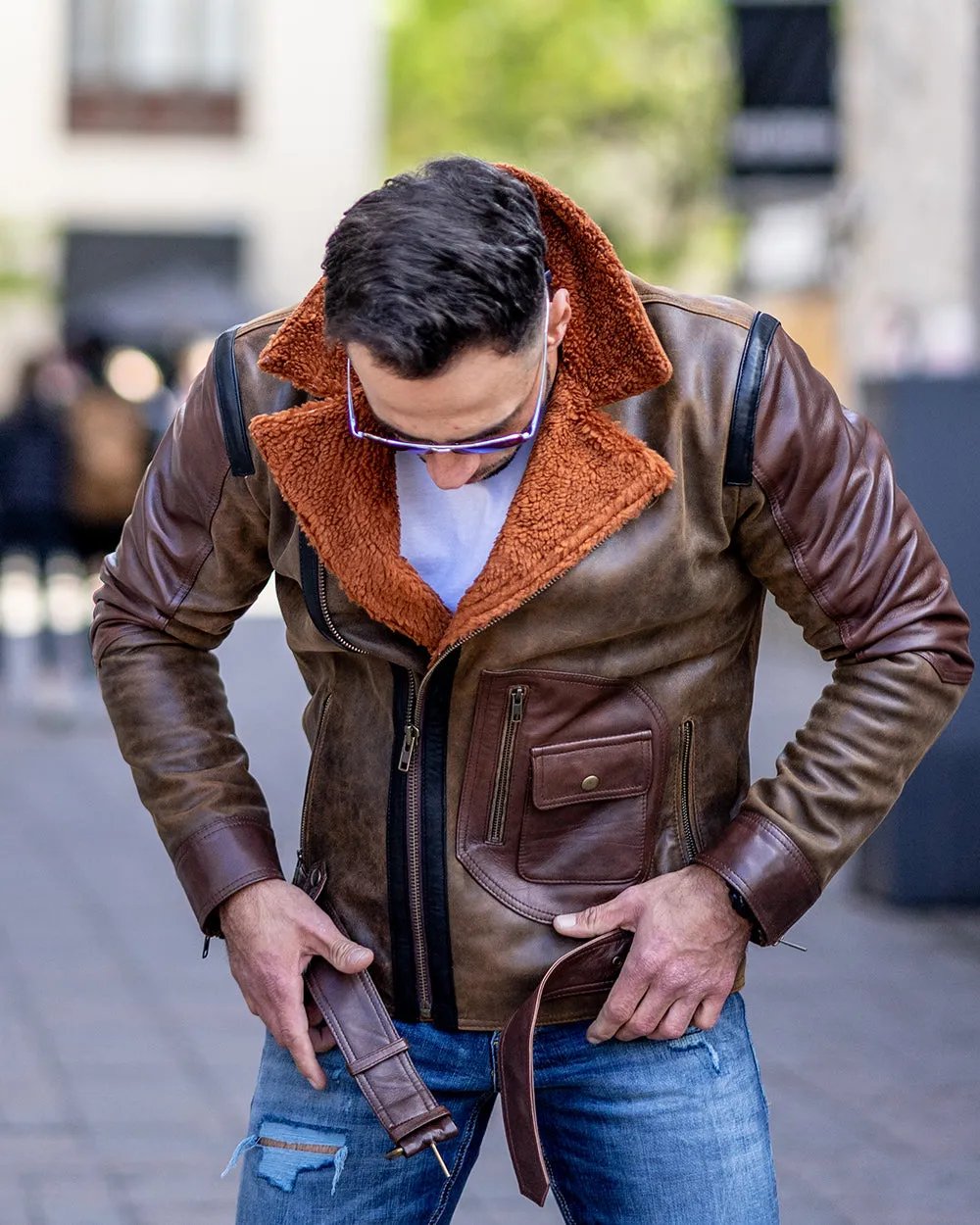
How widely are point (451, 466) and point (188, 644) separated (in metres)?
0.51

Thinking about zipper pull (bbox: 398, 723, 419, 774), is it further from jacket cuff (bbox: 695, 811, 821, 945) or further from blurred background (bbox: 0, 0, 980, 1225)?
→ blurred background (bbox: 0, 0, 980, 1225)

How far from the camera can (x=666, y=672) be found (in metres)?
2.28

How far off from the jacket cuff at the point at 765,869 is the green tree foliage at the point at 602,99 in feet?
79.4

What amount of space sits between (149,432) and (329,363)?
865 centimetres

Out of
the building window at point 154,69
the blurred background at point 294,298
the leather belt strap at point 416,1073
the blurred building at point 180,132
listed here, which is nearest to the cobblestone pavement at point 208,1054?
the blurred background at point 294,298

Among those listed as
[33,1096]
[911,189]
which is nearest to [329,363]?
[33,1096]

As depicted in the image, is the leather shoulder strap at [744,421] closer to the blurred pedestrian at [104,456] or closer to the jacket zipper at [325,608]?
the jacket zipper at [325,608]

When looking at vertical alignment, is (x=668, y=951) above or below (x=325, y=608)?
below

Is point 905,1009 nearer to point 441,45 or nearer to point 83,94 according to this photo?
point 83,94

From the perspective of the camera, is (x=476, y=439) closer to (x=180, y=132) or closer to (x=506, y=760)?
(x=506, y=760)

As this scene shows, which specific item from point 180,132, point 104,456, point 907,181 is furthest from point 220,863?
point 180,132

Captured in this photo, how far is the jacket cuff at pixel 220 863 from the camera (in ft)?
7.71

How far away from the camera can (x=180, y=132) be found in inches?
1093

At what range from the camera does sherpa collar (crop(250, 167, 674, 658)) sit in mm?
2154
